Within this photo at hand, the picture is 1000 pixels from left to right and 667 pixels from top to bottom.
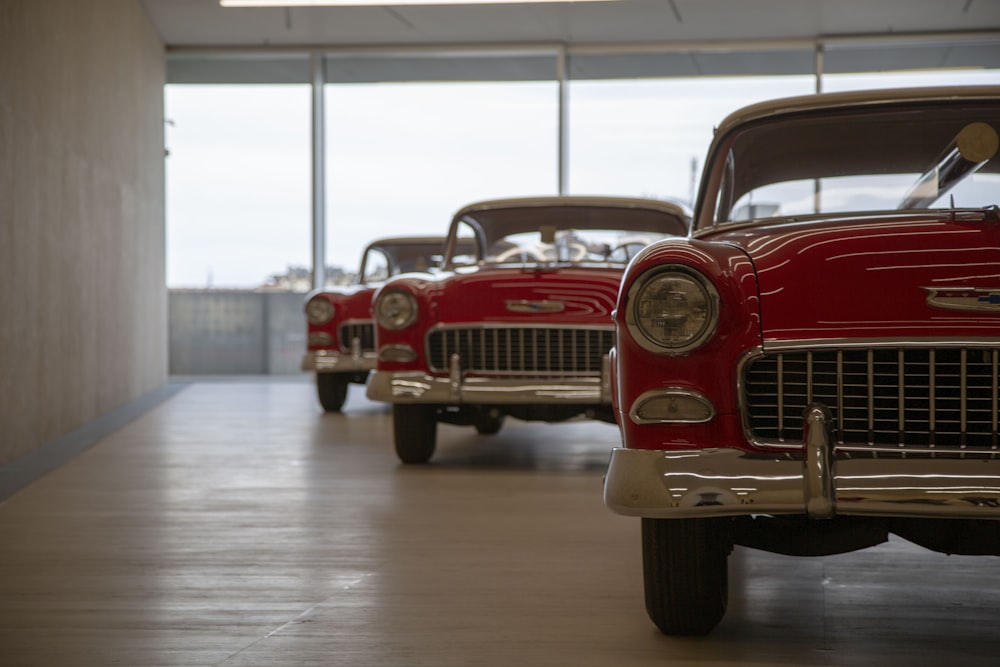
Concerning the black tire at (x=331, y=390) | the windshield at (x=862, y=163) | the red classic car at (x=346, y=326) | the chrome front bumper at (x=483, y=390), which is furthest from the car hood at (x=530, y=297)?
the black tire at (x=331, y=390)

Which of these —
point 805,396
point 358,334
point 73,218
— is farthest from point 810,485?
point 358,334

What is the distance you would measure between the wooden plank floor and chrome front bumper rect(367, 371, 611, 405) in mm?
392

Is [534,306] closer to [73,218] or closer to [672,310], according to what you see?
[672,310]

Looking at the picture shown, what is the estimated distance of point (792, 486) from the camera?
227 cm

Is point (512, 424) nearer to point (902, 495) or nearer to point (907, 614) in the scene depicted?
point (907, 614)

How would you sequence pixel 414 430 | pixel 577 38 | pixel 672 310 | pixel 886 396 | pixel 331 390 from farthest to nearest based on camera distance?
1. pixel 577 38
2. pixel 331 390
3. pixel 414 430
4. pixel 672 310
5. pixel 886 396

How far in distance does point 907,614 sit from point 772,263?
3.52 ft

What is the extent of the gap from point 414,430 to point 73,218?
3.06m

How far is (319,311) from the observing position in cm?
881

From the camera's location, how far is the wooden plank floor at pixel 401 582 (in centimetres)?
262

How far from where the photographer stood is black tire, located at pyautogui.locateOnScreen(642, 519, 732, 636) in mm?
2535

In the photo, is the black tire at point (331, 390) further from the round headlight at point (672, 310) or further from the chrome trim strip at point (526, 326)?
the round headlight at point (672, 310)

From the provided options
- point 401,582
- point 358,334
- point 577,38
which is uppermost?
point 577,38

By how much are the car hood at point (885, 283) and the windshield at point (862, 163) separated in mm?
720
